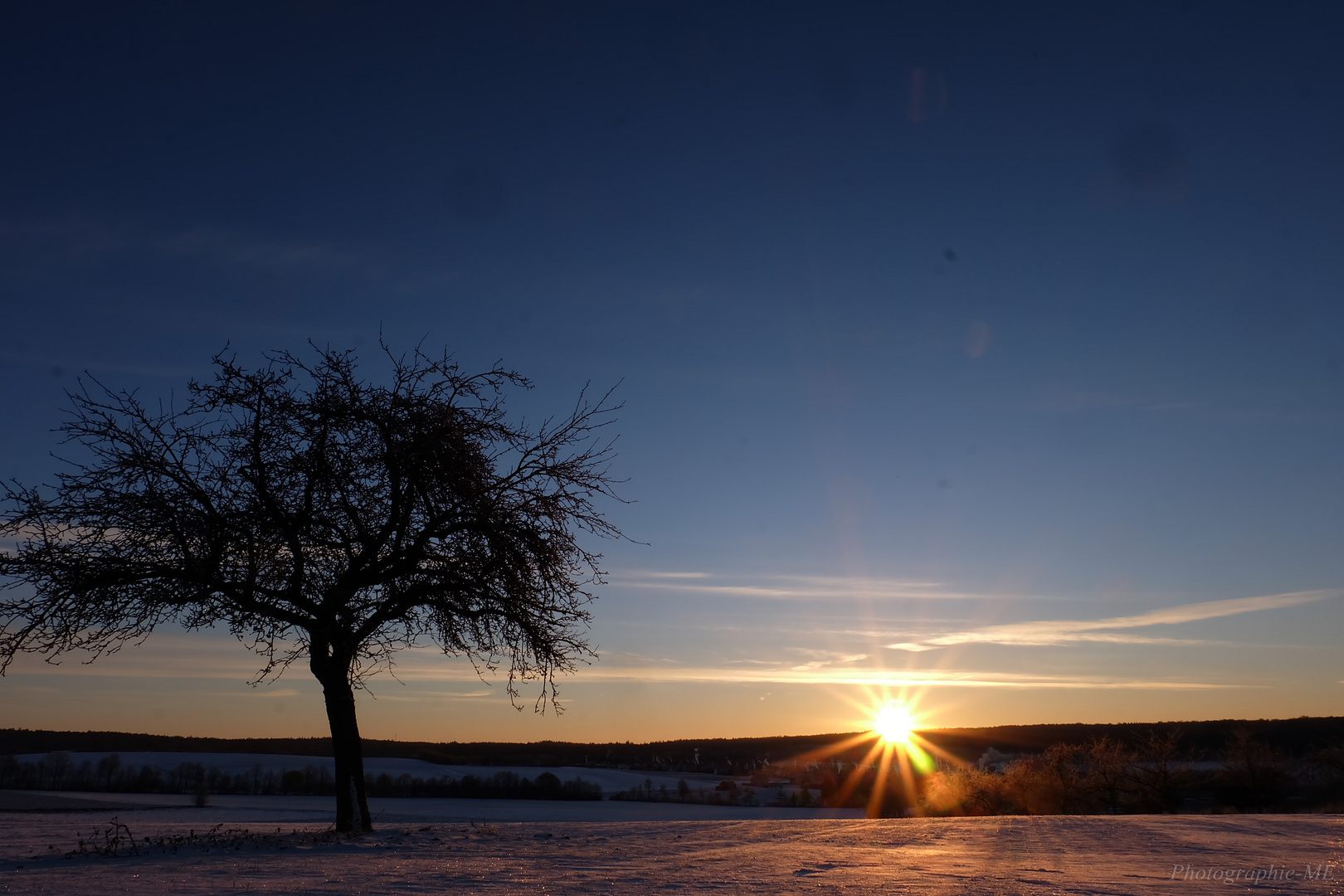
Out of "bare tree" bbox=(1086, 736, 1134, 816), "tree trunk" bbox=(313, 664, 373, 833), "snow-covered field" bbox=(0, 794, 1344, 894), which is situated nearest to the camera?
"snow-covered field" bbox=(0, 794, 1344, 894)

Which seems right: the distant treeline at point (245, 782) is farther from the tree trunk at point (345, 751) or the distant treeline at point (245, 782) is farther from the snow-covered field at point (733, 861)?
the snow-covered field at point (733, 861)

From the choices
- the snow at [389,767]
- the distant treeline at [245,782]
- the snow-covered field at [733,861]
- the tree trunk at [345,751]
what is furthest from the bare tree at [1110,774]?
the snow at [389,767]

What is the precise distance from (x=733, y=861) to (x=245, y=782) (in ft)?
252

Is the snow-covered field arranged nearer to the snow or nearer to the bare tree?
the bare tree

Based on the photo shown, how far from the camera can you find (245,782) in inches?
2840

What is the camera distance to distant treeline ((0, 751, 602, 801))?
6669 cm

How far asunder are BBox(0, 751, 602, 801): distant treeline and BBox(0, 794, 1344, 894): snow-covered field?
61542 millimetres

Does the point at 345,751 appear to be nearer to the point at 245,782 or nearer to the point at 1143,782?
the point at 1143,782

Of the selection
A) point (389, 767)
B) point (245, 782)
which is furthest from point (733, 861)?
point (389, 767)

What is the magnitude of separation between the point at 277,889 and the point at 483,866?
242 centimetres

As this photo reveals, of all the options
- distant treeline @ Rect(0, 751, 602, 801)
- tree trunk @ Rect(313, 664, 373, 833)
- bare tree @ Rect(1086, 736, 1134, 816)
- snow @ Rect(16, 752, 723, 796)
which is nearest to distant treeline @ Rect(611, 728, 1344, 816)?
bare tree @ Rect(1086, 736, 1134, 816)

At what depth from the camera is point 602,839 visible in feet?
39.1

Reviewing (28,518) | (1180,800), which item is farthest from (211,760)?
(28,518)

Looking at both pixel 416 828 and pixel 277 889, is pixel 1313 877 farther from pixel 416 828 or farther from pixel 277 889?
pixel 416 828
